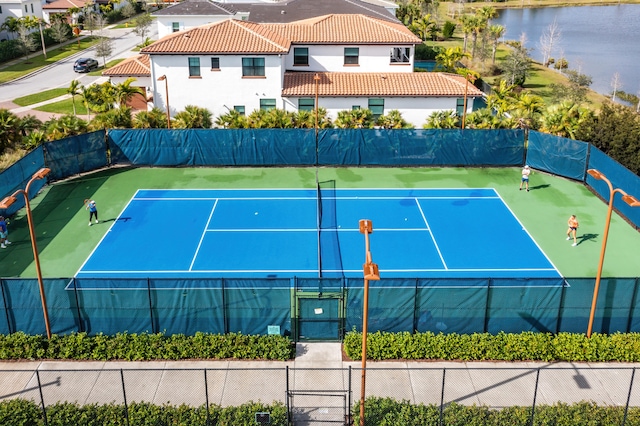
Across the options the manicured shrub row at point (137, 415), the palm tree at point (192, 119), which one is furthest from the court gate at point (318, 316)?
the palm tree at point (192, 119)

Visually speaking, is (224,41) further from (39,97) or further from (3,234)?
(39,97)

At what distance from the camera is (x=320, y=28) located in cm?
4728

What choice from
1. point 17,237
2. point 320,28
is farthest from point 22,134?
point 320,28

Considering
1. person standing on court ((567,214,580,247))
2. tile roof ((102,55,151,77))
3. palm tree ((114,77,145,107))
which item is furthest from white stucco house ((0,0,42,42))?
person standing on court ((567,214,580,247))

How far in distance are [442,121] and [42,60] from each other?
4987 cm

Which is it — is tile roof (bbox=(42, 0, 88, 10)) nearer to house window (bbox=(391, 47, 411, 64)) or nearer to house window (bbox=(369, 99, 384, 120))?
house window (bbox=(391, 47, 411, 64))

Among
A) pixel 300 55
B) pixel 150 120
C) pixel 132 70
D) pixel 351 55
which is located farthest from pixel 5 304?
pixel 351 55

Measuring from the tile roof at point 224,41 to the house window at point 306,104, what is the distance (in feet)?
10.6

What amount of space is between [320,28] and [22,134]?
2103 cm

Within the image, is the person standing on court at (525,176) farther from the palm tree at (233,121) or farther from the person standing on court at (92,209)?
the person standing on court at (92,209)

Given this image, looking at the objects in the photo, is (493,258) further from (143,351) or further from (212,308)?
(143,351)

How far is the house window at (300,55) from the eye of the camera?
4617 cm

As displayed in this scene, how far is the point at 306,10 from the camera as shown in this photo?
191ft

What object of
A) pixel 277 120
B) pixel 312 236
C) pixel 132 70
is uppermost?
pixel 132 70
